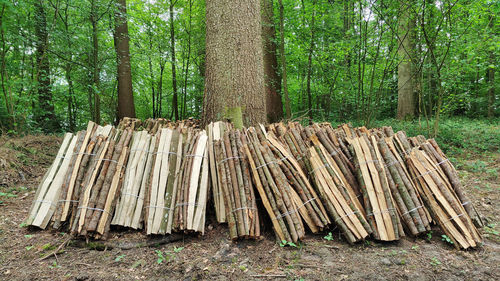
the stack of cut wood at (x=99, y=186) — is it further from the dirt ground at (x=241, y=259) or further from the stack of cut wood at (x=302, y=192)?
the stack of cut wood at (x=302, y=192)

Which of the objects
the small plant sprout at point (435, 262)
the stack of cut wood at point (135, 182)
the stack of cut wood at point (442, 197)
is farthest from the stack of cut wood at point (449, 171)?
the stack of cut wood at point (135, 182)

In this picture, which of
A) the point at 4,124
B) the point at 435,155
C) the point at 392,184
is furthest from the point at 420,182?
the point at 4,124

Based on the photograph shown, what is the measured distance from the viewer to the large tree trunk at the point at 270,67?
9023 mm

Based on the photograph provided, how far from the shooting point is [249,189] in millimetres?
3084

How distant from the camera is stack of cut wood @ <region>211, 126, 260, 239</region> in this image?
2803 millimetres

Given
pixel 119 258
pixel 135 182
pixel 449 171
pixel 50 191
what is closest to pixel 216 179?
pixel 135 182

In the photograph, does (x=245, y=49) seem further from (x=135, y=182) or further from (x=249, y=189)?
(x=135, y=182)

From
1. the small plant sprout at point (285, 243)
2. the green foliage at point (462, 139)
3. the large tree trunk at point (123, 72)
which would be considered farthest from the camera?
the large tree trunk at point (123, 72)

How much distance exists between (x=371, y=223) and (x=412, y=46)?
8592mm

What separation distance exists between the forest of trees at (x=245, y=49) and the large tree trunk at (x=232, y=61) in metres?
0.02

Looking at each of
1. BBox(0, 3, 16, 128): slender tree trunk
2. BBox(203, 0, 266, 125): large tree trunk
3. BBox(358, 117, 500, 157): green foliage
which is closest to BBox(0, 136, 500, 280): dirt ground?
BBox(203, 0, 266, 125): large tree trunk

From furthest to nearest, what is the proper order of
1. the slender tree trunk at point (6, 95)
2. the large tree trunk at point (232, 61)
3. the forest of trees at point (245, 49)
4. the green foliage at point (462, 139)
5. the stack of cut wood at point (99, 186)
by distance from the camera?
the green foliage at point (462, 139) < the slender tree trunk at point (6, 95) < the forest of trees at point (245, 49) < the large tree trunk at point (232, 61) < the stack of cut wood at point (99, 186)

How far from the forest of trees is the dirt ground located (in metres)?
2.93

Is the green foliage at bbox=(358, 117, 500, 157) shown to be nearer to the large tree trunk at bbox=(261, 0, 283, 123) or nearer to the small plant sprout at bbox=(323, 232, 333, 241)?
the large tree trunk at bbox=(261, 0, 283, 123)
